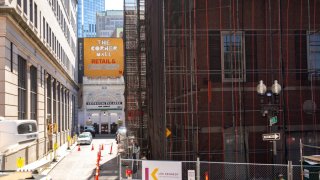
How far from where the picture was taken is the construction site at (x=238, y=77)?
69.4 feet

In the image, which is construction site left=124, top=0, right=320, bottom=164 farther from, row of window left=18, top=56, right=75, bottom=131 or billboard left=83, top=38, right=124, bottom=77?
billboard left=83, top=38, right=124, bottom=77

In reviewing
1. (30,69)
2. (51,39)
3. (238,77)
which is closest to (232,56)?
(238,77)

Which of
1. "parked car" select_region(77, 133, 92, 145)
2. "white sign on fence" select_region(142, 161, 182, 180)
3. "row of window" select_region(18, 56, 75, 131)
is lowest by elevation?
"parked car" select_region(77, 133, 92, 145)

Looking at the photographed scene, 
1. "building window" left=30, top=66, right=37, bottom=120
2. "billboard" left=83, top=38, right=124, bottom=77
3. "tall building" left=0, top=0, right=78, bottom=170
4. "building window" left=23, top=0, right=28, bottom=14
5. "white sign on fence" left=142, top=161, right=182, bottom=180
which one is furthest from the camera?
"billboard" left=83, top=38, right=124, bottom=77

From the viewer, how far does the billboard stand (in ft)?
267

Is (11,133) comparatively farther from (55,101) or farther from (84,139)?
(84,139)

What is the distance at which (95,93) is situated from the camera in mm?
86312

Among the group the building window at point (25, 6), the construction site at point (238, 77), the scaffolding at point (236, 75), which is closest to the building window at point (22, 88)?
the building window at point (25, 6)

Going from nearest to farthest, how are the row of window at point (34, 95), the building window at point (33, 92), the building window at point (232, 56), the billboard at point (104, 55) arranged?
the building window at point (232, 56), the row of window at point (34, 95), the building window at point (33, 92), the billboard at point (104, 55)

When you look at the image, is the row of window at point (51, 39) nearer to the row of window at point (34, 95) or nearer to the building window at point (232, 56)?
the row of window at point (34, 95)

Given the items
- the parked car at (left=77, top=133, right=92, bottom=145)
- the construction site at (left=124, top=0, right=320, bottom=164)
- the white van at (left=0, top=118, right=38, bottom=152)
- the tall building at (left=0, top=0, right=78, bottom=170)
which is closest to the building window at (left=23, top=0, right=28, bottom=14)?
the tall building at (left=0, top=0, right=78, bottom=170)

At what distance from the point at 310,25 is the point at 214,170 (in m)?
8.27

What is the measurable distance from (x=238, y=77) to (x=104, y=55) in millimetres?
62187

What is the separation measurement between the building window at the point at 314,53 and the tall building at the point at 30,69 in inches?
557
